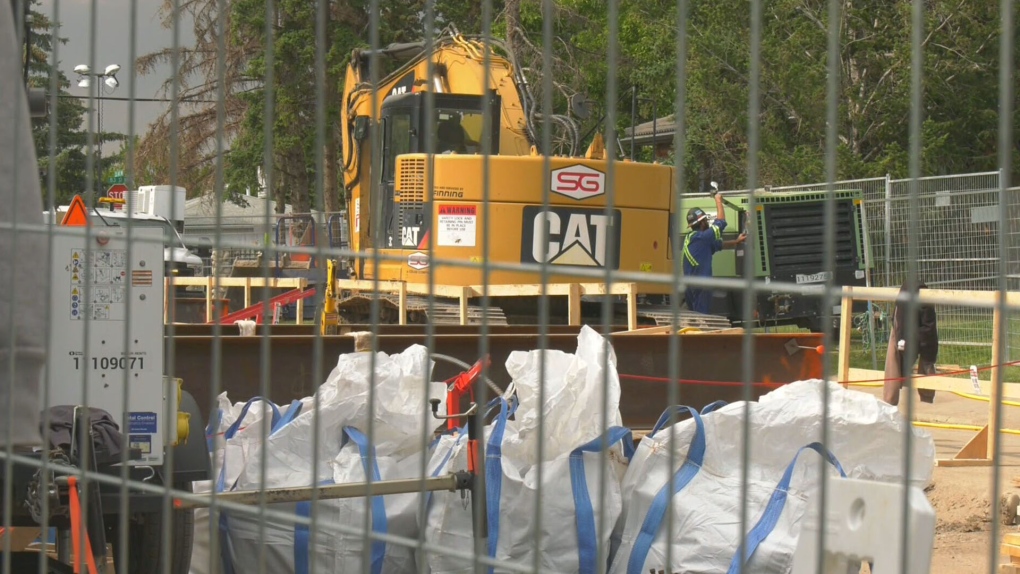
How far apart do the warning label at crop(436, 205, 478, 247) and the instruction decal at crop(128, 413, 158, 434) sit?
239 centimetres

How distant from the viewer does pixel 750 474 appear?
4.25 metres

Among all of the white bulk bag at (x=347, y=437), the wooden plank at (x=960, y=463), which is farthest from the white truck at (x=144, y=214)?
the wooden plank at (x=960, y=463)

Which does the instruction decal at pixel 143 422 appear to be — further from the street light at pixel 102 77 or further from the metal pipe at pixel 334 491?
the street light at pixel 102 77

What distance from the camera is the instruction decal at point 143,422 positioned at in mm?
3441

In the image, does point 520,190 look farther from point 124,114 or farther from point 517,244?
point 124,114

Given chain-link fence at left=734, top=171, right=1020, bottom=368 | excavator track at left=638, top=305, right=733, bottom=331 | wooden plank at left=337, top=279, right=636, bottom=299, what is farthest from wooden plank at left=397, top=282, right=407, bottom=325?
chain-link fence at left=734, top=171, right=1020, bottom=368

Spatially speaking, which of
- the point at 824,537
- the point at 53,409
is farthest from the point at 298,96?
the point at 824,537

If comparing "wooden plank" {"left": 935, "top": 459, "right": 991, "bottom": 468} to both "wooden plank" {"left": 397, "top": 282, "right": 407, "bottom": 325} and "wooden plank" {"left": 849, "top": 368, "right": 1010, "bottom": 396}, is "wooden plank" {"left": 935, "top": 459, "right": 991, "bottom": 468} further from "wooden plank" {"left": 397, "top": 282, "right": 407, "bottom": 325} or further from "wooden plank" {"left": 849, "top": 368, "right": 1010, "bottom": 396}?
"wooden plank" {"left": 397, "top": 282, "right": 407, "bottom": 325}

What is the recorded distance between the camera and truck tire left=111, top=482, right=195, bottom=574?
374cm

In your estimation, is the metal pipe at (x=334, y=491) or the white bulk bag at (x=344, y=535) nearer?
the metal pipe at (x=334, y=491)

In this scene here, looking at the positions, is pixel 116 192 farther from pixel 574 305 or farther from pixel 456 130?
pixel 456 130

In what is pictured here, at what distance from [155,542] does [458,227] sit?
2.50 meters

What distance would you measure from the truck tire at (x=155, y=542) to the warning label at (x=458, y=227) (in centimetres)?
228

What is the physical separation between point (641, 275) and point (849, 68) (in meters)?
1.13
